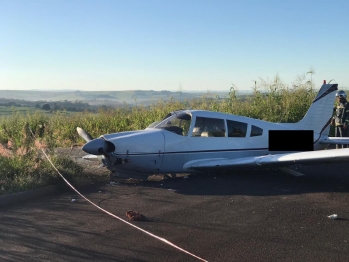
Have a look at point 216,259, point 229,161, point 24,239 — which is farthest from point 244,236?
point 229,161

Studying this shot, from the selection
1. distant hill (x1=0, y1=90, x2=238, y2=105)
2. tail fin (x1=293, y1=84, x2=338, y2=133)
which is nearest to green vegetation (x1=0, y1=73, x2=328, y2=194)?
distant hill (x1=0, y1=90, x2=238, y2=105)

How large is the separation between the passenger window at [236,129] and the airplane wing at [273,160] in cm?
72

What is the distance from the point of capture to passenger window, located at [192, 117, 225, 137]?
35.1ft

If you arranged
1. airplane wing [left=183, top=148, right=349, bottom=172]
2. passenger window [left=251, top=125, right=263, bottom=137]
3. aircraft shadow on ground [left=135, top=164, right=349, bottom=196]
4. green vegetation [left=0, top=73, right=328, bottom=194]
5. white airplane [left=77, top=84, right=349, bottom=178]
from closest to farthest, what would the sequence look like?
airplane wing [left=183, top=148, right=349, bottom=172], aircraft shadow on ground [left=135, top=164, right=349, bottom=196], white airplane [left=77, top=84, right=349, bottom=178], passenger window [left=251, top=125, right=263, bottom=137], green vegetation [left=0, top=73, right=328, bottom=194]

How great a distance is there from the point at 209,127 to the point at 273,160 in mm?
1910

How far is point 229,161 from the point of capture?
405 inches

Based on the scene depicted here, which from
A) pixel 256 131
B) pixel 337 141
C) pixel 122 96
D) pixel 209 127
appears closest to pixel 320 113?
pixel 337 141

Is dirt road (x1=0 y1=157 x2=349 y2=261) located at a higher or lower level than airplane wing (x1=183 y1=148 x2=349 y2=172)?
lower

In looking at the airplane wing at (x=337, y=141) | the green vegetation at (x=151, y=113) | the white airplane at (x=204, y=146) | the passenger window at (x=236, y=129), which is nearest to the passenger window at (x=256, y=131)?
the white airplane at (x=204, y=146)

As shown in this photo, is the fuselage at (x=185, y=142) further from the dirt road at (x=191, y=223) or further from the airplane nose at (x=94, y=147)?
the dirt road at (x=191, y=223)

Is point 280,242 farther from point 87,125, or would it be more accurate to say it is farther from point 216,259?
point 87,125

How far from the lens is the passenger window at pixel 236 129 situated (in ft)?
35.9

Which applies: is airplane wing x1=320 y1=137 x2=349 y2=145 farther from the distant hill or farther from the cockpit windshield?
the distant hill

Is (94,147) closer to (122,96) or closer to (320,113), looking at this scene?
(320,113)
